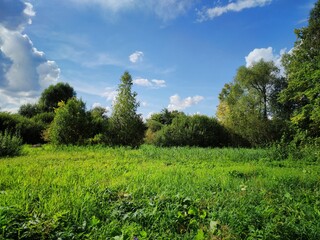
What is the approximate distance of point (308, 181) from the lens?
7.34 meters

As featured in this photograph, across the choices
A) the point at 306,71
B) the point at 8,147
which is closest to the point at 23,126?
the point at 8,147

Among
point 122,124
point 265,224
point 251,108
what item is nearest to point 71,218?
point 265,224

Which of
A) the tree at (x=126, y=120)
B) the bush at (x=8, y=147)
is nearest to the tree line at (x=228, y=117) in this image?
the tree at (x=126, y=120)

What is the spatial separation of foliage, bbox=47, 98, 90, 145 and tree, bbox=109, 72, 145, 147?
2118 millimetres

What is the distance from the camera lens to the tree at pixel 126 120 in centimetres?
1964

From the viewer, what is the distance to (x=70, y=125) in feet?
58.0

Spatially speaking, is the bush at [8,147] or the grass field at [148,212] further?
the bush at [8,147]

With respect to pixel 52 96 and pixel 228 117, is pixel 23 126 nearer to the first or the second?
pixel 52 96

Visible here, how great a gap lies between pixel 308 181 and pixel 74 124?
14160mm

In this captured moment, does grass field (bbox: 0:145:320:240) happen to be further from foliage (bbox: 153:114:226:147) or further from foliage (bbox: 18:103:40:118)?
foliage (bbox: 18:103:40:118)

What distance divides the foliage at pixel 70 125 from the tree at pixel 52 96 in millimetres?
22435

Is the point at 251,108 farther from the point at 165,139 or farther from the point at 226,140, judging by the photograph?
the point at 165,139

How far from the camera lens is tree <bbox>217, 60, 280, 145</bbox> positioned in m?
27.2

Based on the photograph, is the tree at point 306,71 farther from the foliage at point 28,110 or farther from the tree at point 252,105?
the foliage at point 28,110
